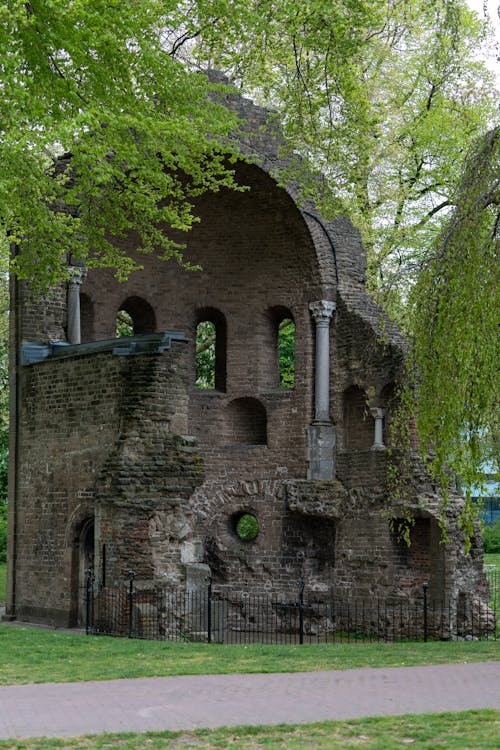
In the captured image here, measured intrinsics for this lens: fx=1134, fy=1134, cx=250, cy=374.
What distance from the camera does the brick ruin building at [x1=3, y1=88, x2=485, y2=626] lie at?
18984 mm

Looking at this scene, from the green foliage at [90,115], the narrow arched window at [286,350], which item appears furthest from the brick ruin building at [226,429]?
the narrow arched window at [286,350]

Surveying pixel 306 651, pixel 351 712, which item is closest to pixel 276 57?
pixel 306 651

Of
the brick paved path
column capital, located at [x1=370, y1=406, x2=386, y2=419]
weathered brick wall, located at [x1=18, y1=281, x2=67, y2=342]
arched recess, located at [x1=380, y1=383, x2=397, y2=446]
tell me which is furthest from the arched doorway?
the brick paved path

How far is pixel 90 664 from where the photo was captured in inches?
523

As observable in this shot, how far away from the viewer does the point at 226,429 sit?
82.8 ft

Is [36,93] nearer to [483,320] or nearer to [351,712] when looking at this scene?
[483,320]

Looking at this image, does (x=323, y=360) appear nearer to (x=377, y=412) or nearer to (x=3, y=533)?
(x=377, y=412)

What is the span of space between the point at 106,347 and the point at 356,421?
674 centimetres

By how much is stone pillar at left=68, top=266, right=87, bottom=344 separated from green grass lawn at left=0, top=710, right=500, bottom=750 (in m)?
14.1

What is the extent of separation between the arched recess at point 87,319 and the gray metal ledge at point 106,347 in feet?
7.47

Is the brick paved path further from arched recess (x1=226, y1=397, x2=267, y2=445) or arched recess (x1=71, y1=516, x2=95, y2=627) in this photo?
arched recess (x1=226, y1=397, x2=267, y2=445)

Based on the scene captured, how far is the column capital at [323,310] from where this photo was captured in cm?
2414

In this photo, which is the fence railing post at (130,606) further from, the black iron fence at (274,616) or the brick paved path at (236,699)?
the brick paved path at (236,699)

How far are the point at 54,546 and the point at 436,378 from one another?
1013cm
